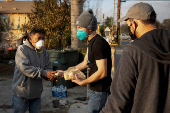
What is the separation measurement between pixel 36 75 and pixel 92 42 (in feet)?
3.52

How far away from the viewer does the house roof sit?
1006 inches

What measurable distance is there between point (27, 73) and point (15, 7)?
27.2 metres

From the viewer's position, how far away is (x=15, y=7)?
2750cm

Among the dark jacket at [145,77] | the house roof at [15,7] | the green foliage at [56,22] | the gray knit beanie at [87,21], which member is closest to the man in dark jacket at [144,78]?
the dark jacket at [145,77]

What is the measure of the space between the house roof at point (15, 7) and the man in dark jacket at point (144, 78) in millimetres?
26014

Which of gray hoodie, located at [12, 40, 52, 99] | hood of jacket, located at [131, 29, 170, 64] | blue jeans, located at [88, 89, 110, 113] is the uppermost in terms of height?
hood of jacket, located at [131, 29, 170, 64]

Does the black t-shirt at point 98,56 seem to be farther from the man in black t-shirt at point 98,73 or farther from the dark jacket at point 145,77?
the dark jacket at point 145,77

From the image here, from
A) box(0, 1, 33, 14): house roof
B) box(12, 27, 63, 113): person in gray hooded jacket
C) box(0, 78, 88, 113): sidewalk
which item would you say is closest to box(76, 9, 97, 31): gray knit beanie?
box(12, 27, 63, 113): person in gray hooded jacket

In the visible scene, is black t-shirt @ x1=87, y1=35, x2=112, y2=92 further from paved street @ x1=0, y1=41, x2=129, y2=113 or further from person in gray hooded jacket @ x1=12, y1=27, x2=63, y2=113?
paved street @ x1=0, y1=41, x2=129, y2=113

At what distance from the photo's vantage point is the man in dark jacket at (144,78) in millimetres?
1312

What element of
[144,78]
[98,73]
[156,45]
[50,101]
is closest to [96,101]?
[98,73]

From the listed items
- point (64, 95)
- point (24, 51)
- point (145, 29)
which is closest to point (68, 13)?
point (64, 95)

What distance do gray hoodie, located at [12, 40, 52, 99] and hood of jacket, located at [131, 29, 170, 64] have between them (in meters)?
2.03

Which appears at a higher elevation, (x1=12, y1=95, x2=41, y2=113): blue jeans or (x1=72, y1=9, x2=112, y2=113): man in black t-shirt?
(x1=72, y1=9, x2=112, y2=113): man in black t-shirt
